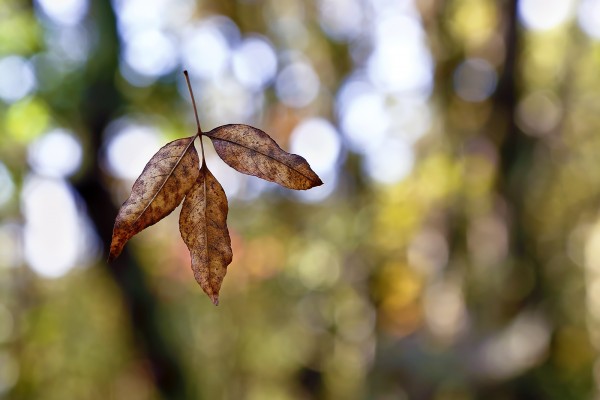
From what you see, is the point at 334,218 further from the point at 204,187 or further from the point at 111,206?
the point at 204,187

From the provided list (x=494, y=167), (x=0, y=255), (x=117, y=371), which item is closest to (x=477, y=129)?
(x=494, y=167)

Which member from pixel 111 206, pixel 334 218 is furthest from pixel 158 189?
pixel 334 218

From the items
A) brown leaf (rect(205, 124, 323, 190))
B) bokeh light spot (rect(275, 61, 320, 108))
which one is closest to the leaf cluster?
brown leaf (rect(205, 124, 323, 190))

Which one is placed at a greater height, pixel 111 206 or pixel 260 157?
pixel 260 157

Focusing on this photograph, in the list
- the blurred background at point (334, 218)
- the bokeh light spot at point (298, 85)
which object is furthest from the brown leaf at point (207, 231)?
the bokeh light spot at point (298, 85)

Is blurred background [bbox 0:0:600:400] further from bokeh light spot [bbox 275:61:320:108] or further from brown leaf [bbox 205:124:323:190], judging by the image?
brown leaf [bbox 205:124:323:190]

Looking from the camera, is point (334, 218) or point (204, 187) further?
point (334, 218)
